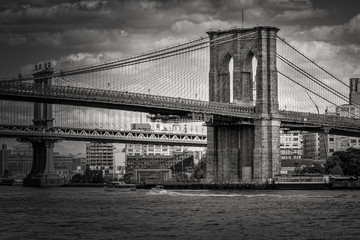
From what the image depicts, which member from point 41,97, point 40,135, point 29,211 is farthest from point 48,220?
point 40,135

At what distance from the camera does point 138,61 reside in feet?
257

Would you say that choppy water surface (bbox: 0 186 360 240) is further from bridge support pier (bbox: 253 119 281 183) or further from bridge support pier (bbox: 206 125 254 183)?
bridge support pier (bbox: 206 125 254 183)

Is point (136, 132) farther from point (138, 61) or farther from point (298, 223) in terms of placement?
point (298, 223)

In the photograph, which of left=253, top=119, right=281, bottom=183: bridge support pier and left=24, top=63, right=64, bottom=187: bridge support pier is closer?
left=253, top=119, right=281, bottom=183: bridge support pier

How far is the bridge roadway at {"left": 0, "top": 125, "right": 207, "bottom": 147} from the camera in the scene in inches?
4594

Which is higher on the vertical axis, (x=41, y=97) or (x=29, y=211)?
(x=41, y=97)

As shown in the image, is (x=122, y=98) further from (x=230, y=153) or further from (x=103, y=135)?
(x=103, y=135)

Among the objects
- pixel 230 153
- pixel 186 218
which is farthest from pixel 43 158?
pixel 186 218

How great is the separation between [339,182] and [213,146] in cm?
1146

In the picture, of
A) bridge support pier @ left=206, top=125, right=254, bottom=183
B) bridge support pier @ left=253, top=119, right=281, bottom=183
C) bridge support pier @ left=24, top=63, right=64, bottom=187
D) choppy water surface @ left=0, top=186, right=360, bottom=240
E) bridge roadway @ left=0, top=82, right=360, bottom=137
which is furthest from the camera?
bridge support pier @ left=24, top=63, right=64, bottom=187

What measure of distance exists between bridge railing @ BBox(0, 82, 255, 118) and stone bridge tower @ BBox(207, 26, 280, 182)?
1.78m

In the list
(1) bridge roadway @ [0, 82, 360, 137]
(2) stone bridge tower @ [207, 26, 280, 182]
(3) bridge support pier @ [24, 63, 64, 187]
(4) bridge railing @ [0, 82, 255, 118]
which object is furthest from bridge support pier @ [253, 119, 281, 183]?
(3) bridge support pier @ [24, 63, 64, 187]

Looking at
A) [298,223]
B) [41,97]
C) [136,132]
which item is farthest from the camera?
[136,132]

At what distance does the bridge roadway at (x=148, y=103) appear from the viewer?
68812 millimetres
